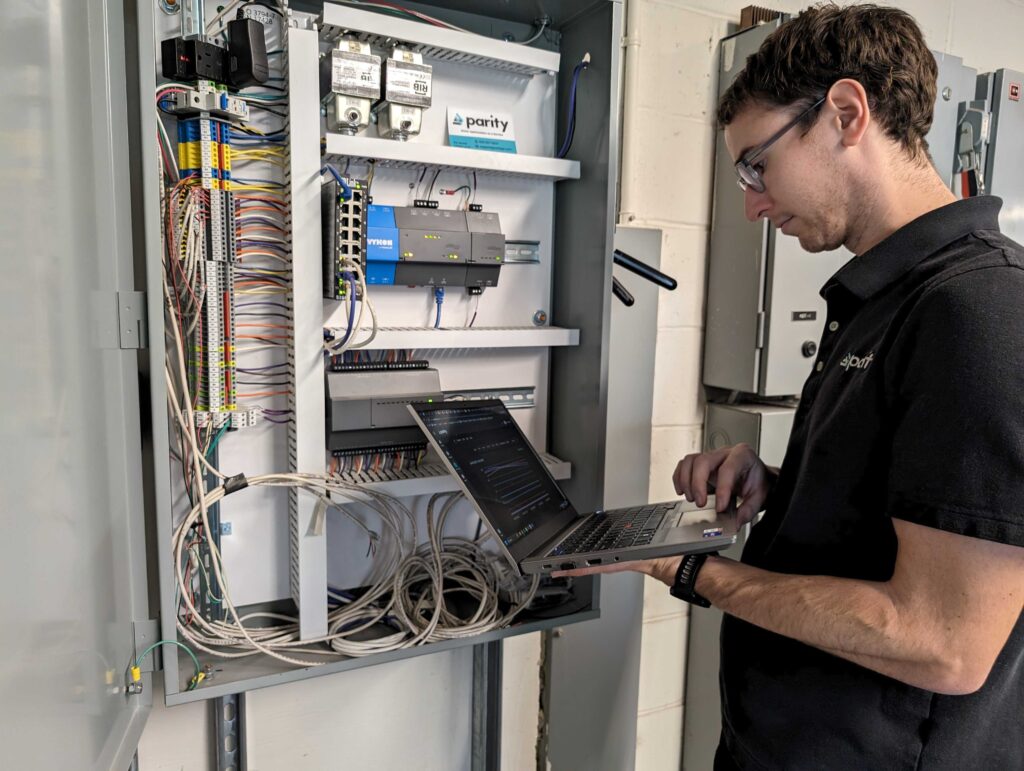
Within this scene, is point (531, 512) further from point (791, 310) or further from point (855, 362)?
point (791, 310)

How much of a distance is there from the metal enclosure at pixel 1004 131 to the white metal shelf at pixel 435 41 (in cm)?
122

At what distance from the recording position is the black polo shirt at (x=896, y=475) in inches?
28.8

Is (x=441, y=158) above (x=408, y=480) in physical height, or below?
above

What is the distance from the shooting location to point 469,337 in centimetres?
133

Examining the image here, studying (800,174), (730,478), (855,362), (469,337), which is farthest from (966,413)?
(469,337)

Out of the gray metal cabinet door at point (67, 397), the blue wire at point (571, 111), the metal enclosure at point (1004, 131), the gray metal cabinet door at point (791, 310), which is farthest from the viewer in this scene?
the metal enclosure at point (1004, 131)

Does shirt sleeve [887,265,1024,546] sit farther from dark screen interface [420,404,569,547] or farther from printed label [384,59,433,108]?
printed label [384,59,433,108]

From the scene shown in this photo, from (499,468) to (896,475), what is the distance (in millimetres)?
606

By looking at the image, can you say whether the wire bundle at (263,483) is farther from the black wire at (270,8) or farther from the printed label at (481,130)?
the printed label at (481,130)

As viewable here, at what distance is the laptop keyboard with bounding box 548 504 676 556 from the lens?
106cm

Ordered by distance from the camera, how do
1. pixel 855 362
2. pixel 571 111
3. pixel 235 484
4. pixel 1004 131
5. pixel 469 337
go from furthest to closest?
pixel 1004 131 → pixel 571 111 → pixel 469 337 → pixel 235 484 → pixel 855 362

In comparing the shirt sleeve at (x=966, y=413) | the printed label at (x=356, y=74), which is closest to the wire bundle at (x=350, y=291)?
the printed label at (x=356, y=74)

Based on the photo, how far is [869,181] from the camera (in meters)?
0.95

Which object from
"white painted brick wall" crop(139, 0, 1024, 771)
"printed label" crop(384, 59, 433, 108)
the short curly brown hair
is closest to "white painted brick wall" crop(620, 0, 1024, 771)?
"white painted brick wall" crop(139, 0, 1024, 771)
